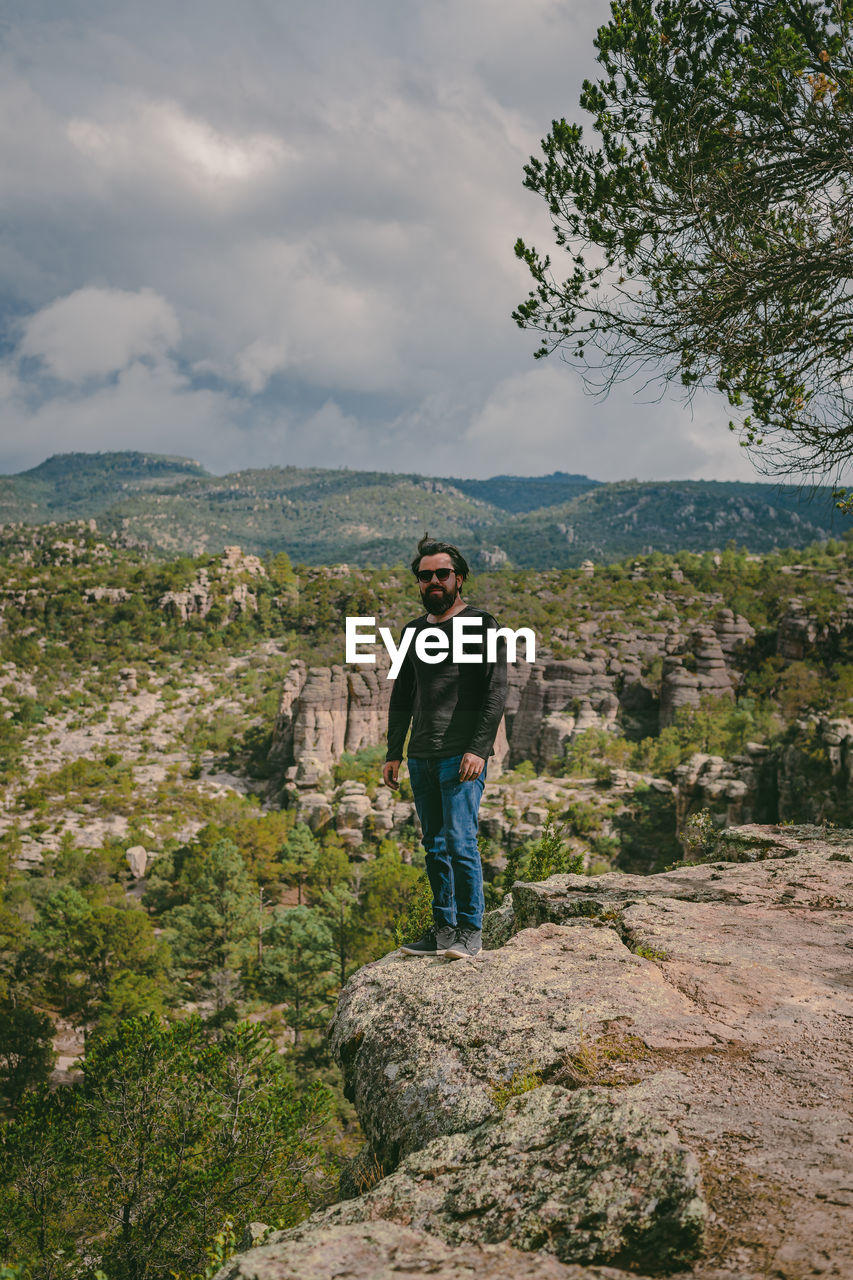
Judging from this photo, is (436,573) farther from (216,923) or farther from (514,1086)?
(216,923)

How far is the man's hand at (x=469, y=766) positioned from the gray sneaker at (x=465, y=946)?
1043 millimetres

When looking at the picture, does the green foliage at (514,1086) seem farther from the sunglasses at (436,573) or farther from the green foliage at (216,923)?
the green foliage at (216,923)

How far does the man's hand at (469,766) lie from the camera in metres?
4.19

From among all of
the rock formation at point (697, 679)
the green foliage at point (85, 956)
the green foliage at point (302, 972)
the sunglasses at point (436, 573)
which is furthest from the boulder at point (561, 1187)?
the rock formation at point (697, 679)

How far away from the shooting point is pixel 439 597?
4441mm

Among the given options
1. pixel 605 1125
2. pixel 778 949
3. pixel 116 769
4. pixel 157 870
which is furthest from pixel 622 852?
pixel 116 769

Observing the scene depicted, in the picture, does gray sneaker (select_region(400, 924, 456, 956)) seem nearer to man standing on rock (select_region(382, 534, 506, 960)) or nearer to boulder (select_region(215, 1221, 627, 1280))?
man standing on rock (select_region(382, 534, 506, 960))

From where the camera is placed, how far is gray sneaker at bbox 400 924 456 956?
4426 millimetres

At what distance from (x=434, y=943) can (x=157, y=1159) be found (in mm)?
8006

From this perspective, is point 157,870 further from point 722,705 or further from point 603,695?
point 722,705

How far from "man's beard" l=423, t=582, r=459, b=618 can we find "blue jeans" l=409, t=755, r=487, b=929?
37.6 inches

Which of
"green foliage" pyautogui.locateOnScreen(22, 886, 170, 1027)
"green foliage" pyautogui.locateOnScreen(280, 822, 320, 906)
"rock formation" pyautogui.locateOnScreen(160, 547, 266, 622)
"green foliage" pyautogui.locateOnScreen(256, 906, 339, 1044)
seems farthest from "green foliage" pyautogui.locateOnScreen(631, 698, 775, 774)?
"rock formation" pyautogui.locateOnScreen(160, 547, 266, 622)

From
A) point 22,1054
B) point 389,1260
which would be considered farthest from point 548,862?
point 22,1054

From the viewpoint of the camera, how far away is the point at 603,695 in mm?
49156
